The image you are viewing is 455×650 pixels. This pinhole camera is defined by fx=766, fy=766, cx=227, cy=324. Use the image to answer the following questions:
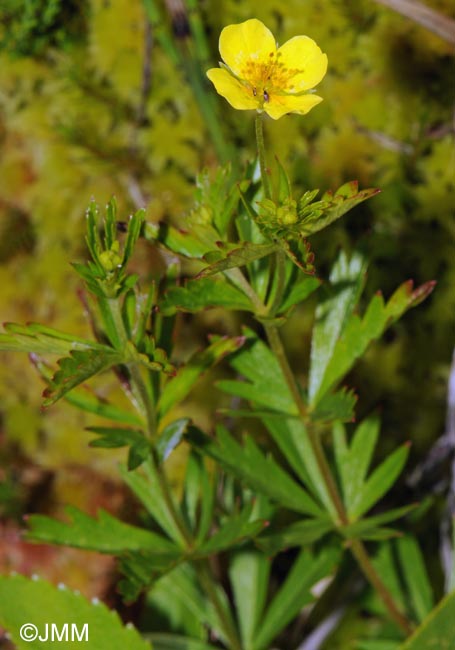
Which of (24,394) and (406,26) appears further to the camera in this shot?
(24,394)

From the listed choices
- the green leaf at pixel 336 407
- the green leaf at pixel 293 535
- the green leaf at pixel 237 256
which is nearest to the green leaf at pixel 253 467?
the green leaf at pixel 293 535

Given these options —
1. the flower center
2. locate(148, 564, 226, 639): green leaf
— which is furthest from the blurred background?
the flower center

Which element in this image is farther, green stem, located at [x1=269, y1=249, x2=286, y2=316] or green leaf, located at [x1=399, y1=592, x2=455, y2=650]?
green leaf, located at [x1=399, y1=592, x2=455, y2=650]

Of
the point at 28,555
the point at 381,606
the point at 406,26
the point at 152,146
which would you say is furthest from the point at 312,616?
the point at 406,26

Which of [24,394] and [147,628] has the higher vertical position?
[24,394]

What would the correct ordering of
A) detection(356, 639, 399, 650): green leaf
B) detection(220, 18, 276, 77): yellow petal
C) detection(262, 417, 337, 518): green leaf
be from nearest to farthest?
detection(220, 18, 276, 77): yellow petal, detection(262, 417, 337, 518): green leaf, detection(356, 639, 399, 650): green leaf

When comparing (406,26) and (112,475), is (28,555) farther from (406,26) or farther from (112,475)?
(406,26)

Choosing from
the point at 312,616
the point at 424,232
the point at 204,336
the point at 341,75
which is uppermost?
the point at 341,75

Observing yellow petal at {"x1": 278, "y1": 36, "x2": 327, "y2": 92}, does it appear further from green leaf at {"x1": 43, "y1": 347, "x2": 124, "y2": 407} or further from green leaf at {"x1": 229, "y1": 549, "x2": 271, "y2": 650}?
green leaf at {"x1": 229, "y1": 549, "x2": 271, "y2": 650}
